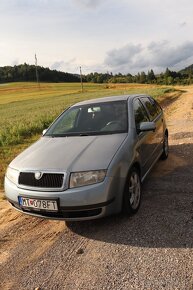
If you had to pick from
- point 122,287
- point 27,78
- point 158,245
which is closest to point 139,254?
point 158,245

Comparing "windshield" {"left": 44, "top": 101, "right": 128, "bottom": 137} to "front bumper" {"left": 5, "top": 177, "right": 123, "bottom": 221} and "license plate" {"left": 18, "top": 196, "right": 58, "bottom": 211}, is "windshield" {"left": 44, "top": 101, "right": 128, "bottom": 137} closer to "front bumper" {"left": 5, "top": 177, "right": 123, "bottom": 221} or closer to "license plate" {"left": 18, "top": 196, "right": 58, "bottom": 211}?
"front bumper" {"left": 5, "top": 177, "right": 123, "bottom": 221}

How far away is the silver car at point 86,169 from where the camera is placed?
3812mm

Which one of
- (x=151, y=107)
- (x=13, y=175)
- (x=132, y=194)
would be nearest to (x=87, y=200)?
(x=132, y=194)

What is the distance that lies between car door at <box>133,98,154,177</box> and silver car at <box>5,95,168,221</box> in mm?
15

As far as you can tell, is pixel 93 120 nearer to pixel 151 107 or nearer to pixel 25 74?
pixel 151 107

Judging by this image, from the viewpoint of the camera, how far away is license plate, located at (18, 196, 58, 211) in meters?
3.83

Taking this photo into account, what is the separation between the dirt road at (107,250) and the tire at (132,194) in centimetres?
14

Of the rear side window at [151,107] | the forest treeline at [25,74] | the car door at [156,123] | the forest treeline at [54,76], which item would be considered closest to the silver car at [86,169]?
the car door at [156,123]

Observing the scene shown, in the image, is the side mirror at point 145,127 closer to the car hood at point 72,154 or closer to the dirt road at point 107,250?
the car hood at point 72,154

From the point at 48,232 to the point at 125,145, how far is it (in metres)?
1.49

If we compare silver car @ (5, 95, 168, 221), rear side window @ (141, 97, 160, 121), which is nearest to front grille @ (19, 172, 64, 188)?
silver car @ (5, 95, 168, 221)

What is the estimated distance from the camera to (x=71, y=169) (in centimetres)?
388

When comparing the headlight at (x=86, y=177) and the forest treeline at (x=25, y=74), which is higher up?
the forest treeline at (x=25, y=74)

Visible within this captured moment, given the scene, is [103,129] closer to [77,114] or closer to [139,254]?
[77,114]
